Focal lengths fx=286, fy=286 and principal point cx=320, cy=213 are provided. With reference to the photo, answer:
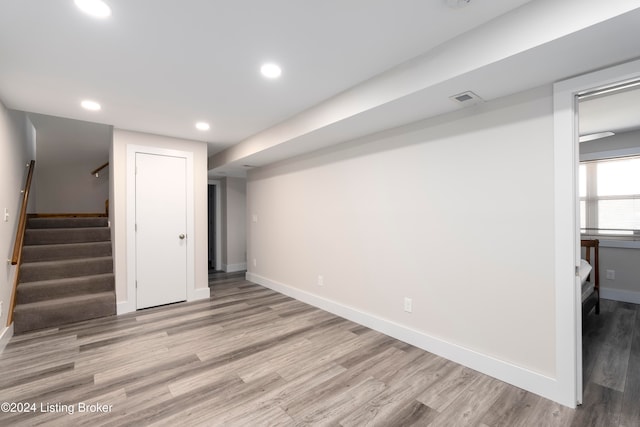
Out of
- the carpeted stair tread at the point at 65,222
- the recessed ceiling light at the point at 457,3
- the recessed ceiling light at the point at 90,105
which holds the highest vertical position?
the recessed ceiling light at the point at 90,105

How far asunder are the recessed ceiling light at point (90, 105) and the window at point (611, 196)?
654cm

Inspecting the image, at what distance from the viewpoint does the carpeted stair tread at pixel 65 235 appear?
4027mm

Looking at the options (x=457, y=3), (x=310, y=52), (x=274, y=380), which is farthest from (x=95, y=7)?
(x=274, y=380)

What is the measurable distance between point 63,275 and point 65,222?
3.92ft

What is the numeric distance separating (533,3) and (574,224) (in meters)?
1.37

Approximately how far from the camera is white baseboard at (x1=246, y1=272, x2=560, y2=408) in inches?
79.3

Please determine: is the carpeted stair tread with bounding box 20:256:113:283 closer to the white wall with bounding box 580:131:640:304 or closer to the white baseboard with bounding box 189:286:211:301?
the white baseboard with bounding box 189:286:211:301

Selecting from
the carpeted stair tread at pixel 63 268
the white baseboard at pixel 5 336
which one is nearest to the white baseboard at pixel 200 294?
the carpeted stair tread at pixel 63 268

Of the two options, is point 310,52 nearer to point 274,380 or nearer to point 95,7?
point 95,7

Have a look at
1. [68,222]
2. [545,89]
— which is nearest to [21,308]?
[68,222]

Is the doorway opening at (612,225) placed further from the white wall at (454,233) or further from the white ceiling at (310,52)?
the white ceiling at (310,52)

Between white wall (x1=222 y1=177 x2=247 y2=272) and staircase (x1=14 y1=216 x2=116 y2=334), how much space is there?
2425mm

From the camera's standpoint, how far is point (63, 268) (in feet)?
12.4

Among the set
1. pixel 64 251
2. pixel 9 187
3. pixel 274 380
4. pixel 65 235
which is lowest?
pixel 274 380
